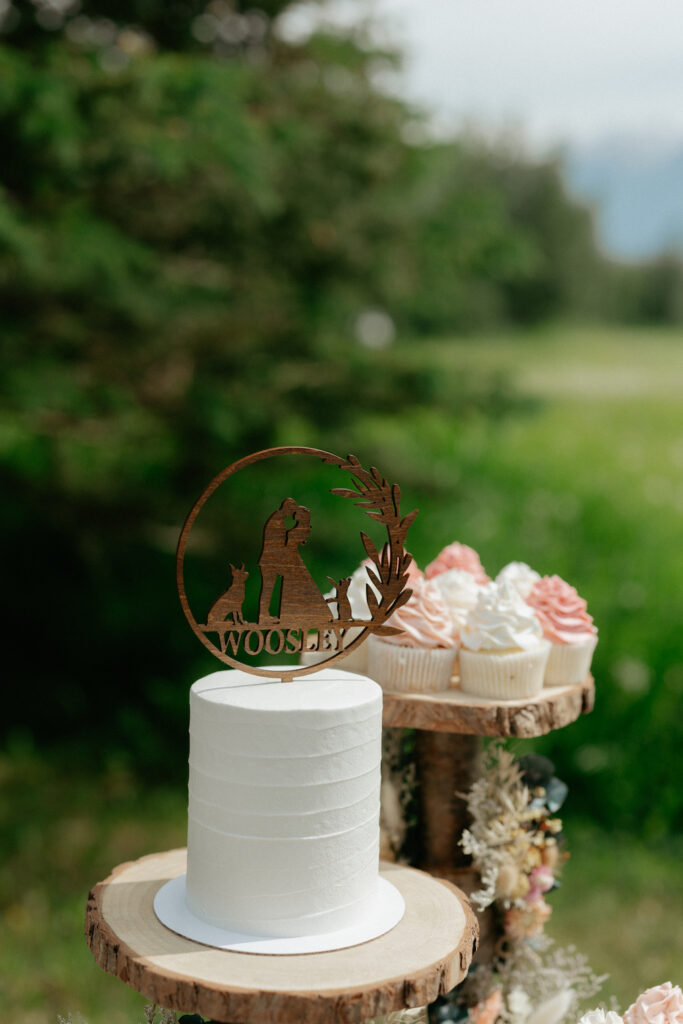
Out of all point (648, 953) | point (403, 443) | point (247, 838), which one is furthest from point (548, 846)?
point (403, 443)

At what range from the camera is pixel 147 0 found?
4.16 meters

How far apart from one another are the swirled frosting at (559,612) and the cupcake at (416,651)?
22 cm

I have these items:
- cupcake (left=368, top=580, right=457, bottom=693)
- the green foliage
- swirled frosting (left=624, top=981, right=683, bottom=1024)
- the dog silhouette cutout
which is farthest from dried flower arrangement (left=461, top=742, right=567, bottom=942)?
the green foliage

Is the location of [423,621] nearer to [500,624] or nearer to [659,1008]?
[500,624]

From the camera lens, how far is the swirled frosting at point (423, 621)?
1.93m

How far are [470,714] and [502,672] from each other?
10 centimetres

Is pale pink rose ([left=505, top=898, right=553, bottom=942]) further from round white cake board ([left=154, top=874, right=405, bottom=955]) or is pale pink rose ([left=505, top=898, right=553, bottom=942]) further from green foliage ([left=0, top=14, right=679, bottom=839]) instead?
green foliage ([left=0, top=14, right=679, bottom=839])

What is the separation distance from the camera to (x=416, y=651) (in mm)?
1914

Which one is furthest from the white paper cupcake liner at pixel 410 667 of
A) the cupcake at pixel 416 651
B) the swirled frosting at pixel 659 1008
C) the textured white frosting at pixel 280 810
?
the swirled frosting at pixel 659 1008

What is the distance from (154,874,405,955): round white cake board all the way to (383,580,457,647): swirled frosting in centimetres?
45

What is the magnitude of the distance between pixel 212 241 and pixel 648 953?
3.12 m

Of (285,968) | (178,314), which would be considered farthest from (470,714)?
(178,314)

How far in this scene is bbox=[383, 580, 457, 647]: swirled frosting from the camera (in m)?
1.93

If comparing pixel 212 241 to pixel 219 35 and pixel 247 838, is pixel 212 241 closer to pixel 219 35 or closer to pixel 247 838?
pixel 219 35
